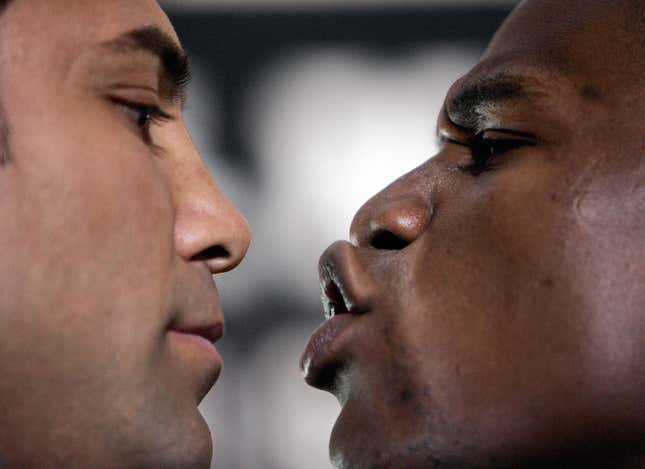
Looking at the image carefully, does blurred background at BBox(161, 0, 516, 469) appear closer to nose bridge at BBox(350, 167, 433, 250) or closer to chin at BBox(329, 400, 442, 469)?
nose bridge at BBox(350, 167, 433, 250)

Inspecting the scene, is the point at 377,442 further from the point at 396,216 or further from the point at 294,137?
the point at 294,137

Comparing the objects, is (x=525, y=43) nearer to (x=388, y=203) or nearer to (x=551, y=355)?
(x=388, y=203)

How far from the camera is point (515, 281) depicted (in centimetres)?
107

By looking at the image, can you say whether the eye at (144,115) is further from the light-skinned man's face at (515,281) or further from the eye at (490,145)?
the eye at (490,145)

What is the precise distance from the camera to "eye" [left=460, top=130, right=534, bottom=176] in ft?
3.78

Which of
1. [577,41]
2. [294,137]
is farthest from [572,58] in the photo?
[294,137]

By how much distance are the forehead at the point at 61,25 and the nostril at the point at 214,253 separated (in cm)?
24

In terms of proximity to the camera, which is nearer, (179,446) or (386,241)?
(179,446)

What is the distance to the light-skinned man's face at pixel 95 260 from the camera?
93cm

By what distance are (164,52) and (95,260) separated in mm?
260

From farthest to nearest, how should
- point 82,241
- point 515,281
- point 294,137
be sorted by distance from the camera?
point 294,137, point 515,281, point 82,241

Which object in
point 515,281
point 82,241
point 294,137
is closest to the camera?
point 82,241

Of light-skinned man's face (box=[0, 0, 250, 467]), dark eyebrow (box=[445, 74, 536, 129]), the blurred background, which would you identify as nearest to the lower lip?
light-skinned man's face (box=[0, 0, 250, 467])

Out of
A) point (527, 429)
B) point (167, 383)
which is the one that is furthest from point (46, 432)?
point (527, 429)
